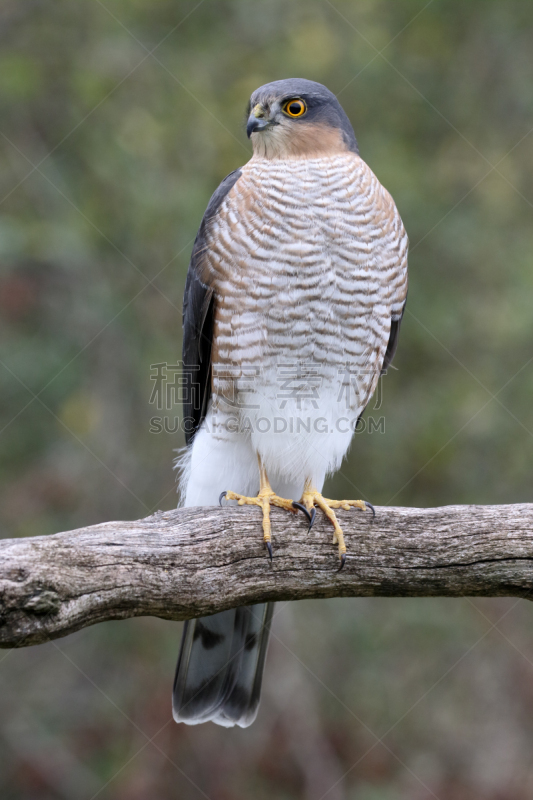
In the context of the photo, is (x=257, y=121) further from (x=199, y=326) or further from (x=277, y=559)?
(x=277, y=559)

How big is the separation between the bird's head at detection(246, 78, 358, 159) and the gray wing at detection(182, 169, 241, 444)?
0.22 meters

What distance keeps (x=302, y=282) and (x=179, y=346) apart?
2283 millimetres

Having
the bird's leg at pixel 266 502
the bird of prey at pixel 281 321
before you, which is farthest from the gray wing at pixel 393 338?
the bird's leg at pixel 266 502

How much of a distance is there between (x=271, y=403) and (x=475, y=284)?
314 centimetres

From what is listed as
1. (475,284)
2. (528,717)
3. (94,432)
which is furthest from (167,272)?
(528,717)

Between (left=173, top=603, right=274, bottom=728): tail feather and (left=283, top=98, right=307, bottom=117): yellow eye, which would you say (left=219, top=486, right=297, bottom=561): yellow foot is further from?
(left=283, top=98, right=307, bottom=117): yellow eye

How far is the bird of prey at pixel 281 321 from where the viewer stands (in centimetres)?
309

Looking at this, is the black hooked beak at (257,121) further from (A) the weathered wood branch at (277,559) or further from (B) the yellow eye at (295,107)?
(A) the weathered wood branch at (277,559)

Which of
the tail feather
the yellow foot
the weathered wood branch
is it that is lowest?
the tail feather

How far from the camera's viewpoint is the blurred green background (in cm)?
504

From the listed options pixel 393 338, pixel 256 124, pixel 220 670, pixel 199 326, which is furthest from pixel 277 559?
pixel 256 124

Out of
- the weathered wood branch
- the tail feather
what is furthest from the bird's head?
the tail feather

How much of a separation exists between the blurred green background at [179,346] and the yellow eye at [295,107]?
5.17 feet

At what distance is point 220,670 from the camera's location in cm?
345
